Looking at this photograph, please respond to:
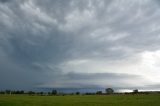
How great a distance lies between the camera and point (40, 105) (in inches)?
2530

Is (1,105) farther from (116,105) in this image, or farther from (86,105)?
(116,105)

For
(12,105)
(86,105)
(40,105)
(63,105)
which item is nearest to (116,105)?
(86,105)

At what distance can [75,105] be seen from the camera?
214 ft

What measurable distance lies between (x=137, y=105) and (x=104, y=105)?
284 inches

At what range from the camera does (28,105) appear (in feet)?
213

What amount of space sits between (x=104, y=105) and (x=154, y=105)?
1084cm

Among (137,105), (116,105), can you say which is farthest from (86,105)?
(137,105)

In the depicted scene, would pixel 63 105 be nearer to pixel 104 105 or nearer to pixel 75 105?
pixel 75 105

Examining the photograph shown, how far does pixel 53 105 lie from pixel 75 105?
4730 mm

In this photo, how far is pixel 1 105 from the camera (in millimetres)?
65562

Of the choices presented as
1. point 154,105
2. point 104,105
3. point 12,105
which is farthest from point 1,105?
point 154,105

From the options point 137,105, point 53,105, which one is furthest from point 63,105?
point 137,105

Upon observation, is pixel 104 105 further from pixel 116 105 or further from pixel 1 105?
pixel 1 105

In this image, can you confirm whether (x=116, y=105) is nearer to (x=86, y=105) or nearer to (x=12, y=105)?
(x=86, y=105)
